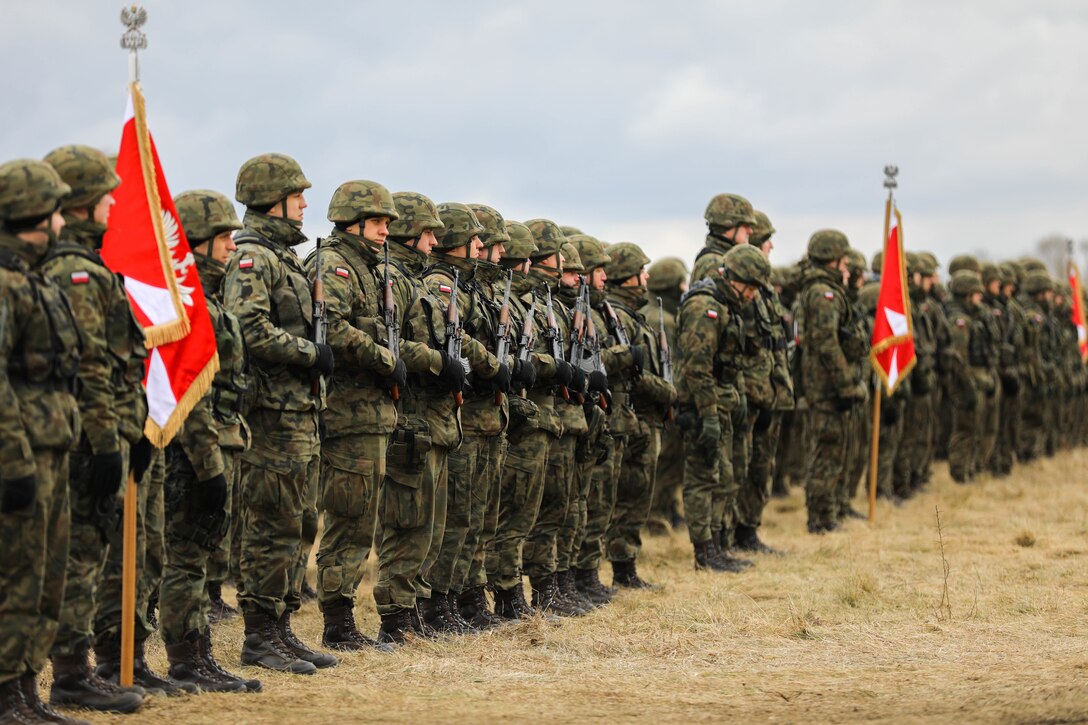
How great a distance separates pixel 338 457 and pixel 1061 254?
96.1m

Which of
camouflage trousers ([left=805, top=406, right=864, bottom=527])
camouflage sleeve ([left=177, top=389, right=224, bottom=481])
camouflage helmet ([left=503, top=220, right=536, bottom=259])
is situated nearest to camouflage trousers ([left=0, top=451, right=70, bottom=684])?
camouflage sleeve ([left=177, top=389, right=224, bottom=481])

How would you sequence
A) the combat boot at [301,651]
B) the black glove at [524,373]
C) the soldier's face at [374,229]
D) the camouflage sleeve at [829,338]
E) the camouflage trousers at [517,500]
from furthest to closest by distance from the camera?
1. the camouflage sleeve at [829,338]
2. the camouflage trousers at [517,500]
3. the black glove at [524,373]
4. the soldier's face at [374,229]
5. the combat boot at [301,651]

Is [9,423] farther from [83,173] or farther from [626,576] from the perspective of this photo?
[626,576]

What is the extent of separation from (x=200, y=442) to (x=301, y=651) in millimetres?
1439

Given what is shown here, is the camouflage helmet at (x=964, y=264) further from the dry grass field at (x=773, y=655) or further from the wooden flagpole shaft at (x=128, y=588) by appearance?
the wooden flagpole shaft at (x=128, y=588)

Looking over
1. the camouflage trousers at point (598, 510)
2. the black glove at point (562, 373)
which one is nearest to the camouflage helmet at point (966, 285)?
the camouflage trousers at point (598, 510)

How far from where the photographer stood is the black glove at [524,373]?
34.5ft

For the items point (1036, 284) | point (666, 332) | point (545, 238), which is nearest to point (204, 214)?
point (545, 238)

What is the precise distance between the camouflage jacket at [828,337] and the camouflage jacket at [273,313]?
25.5 feet

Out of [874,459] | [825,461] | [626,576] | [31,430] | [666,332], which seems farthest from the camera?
[874,459]

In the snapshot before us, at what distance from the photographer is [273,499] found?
8375 millimetres

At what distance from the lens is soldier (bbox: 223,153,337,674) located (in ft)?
27.2

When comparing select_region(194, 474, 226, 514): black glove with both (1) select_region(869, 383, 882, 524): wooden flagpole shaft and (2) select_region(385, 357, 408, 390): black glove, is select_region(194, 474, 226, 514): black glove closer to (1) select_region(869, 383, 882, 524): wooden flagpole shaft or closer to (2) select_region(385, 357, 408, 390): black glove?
(2) select_region(385, 357, 408, 390): black glove

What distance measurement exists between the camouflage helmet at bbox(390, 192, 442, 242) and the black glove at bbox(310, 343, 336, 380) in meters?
1.71
